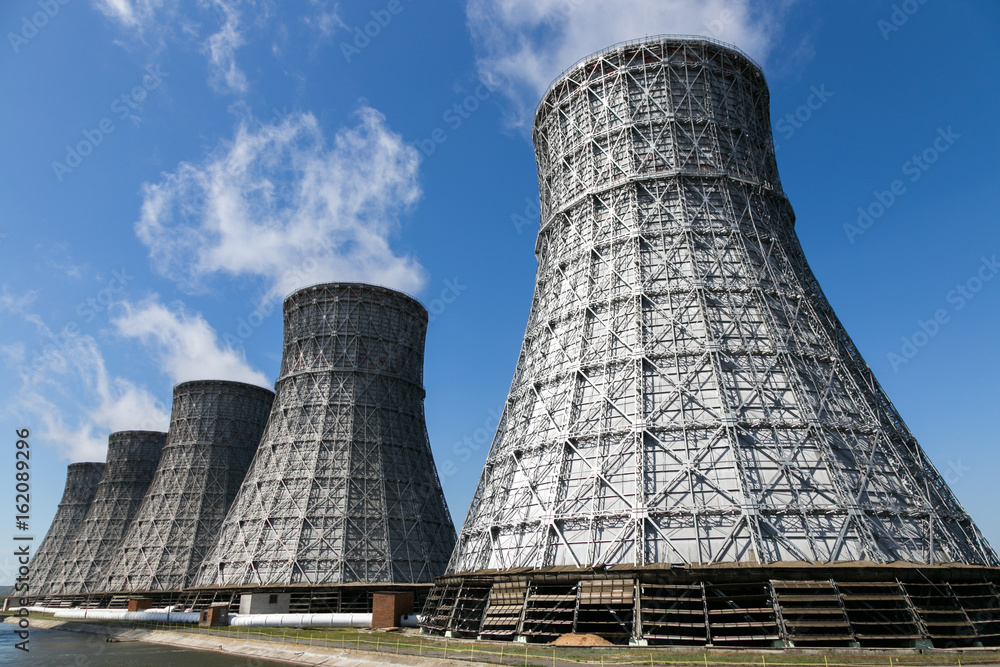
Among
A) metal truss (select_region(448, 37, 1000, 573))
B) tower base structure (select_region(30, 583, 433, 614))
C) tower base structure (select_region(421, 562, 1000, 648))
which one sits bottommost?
tower base structure (select_region(421, 562, 1000, 648))

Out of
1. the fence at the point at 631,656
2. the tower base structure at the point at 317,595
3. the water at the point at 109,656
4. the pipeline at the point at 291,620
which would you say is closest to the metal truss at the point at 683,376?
the fence at the point at 631,656

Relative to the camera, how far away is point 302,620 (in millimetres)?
39156

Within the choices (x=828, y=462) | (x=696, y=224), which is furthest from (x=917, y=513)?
(x=696, y=224)

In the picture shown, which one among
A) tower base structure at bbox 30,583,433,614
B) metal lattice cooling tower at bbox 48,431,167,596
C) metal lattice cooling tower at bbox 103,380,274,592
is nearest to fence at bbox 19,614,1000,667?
tower base structure at bbox 30,583,433,614

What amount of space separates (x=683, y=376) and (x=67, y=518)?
93.5m

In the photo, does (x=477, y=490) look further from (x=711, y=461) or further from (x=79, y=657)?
(x=79, y=657)

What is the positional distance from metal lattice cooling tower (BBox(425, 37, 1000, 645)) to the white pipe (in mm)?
14191

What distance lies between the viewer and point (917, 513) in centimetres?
2370

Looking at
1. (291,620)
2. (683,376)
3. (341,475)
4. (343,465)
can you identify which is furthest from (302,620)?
(683,376)

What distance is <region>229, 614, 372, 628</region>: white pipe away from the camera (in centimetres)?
3872

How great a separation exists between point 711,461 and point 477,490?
11956mm

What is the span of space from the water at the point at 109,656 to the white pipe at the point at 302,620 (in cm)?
524

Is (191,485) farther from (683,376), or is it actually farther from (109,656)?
(683,376)

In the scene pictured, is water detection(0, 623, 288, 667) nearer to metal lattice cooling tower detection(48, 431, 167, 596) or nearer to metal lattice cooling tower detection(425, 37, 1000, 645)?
metal lattice cooling tower detection(425, 37, 1000, 645)
